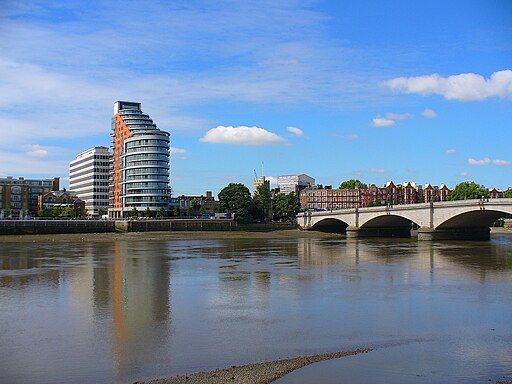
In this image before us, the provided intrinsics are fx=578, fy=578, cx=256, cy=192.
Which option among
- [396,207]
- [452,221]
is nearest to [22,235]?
[396,207]

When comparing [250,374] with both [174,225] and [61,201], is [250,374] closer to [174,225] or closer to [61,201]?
[174,225]

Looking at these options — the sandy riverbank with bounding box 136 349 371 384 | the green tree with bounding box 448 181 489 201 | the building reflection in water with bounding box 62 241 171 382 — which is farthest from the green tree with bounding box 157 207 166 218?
the sandy riverbank with bounding box 136 349 371 384

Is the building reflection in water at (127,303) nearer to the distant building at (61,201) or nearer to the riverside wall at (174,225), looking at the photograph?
the riverside wall at (174,225)

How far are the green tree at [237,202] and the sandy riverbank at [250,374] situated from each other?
109223 millimetres

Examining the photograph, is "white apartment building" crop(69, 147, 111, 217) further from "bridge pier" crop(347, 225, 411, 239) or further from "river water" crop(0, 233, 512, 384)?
Result: "river water" crop(0, 233, 512, 384)

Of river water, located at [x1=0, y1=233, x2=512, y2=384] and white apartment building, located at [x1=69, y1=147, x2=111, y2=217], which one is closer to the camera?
river water, located at [x1=0, y1=233, x2=512, y2=384]

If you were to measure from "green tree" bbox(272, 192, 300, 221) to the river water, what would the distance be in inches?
4443

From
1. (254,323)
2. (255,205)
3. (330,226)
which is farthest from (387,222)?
(254,323)

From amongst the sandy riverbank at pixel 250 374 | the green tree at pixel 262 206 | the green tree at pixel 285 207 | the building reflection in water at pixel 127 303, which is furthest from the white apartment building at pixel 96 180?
the sandy riverbank at pixel 250 374

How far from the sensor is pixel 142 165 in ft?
455

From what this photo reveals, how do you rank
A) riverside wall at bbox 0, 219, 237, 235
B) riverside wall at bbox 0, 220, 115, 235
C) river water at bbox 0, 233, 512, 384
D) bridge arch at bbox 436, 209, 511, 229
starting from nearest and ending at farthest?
Answer: river water at bbox 0, 233, 512, 384 → bridge arch at bbox 436, 209, 511, 229 → riverside wall at bbox 0, 220, 115, 235 → riverside wall at bbox 0, 219, 237, 235

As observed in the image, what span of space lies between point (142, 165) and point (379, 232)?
63366mm

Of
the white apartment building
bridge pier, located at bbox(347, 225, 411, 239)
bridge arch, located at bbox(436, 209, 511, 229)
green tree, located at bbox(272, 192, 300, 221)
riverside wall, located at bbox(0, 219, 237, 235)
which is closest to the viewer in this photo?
bridge arch, located at bbox(436, 209, 511, 229)

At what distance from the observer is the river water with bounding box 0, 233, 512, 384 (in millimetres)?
14284
